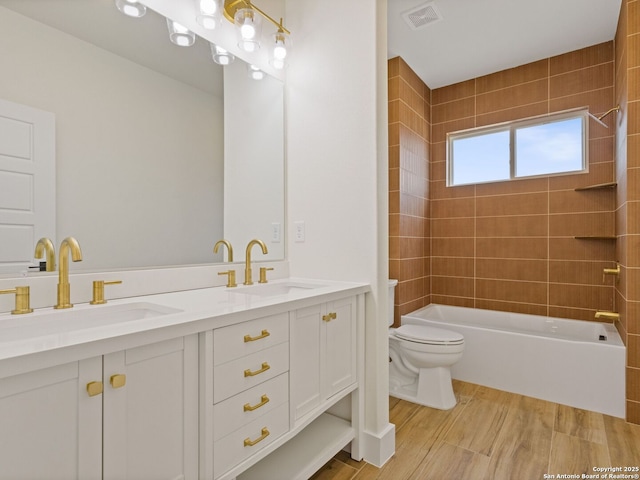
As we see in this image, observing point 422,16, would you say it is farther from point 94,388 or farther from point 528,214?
point 94,388

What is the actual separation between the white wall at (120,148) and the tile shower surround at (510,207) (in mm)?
1776

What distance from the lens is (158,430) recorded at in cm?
88

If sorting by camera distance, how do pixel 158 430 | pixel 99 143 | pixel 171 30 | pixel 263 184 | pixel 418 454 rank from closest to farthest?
pixel 158 430 < pixel 99 143 < pixel 171 30 < pixel 418 454 < pixel 263 184

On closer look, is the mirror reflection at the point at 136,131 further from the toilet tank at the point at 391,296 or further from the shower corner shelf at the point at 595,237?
the shower corner shelf at the point at 595,237

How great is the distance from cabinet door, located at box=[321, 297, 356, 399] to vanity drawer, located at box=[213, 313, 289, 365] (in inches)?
10.7

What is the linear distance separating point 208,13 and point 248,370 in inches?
61.9

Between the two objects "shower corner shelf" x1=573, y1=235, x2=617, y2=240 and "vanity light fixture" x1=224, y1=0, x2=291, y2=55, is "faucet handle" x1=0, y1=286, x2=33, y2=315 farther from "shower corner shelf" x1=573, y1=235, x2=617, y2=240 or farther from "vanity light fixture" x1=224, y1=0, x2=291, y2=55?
"shower corner shelf" x1=573, y1=235, x2=617, y2=240

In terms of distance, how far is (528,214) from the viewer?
304 centimetres

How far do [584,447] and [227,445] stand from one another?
6.09 ft

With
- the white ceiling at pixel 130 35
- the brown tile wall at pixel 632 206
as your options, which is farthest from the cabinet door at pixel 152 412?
the brown tile wall at pixel 632 206

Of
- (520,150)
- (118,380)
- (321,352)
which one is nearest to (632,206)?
(520,150)

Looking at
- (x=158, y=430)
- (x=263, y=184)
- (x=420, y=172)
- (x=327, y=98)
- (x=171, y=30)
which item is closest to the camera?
(x=158, y=430)

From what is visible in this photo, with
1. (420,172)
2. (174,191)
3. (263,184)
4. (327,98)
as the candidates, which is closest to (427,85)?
(420,172)

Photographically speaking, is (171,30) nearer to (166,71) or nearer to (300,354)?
(166,71)
